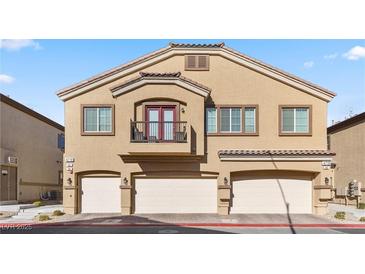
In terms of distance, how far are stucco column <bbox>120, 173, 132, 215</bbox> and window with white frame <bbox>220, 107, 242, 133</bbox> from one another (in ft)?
20.0

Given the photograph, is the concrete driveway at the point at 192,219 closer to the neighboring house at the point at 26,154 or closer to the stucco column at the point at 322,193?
the stucco column at the point at 322,193

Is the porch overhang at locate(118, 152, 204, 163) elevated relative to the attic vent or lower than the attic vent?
lower

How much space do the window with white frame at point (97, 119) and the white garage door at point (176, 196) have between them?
3638mm

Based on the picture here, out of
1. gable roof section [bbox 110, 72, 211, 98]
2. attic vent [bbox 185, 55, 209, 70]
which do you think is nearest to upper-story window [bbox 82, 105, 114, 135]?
gable roof section [bbox 110, 72, 211, 98]

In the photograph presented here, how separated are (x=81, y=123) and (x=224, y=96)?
8.18 meters

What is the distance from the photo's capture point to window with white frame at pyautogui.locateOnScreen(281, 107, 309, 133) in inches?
879

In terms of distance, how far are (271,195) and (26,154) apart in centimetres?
1797

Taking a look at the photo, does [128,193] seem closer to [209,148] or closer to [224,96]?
[209,148]

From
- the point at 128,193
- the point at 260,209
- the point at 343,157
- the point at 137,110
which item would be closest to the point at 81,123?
the point at 137,110

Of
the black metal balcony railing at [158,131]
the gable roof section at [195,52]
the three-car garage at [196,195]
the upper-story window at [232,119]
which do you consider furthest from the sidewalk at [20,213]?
the upper-story window at [232,119]

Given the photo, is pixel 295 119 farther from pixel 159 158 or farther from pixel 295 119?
pixel 159 158

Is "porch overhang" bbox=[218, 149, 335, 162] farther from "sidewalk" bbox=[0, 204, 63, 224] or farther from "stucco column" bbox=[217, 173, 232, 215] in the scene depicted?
"sidewalk" bbox=[0, 204, 63, 224]

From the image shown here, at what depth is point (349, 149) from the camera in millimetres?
28531

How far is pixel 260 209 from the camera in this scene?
22078 millimetres
